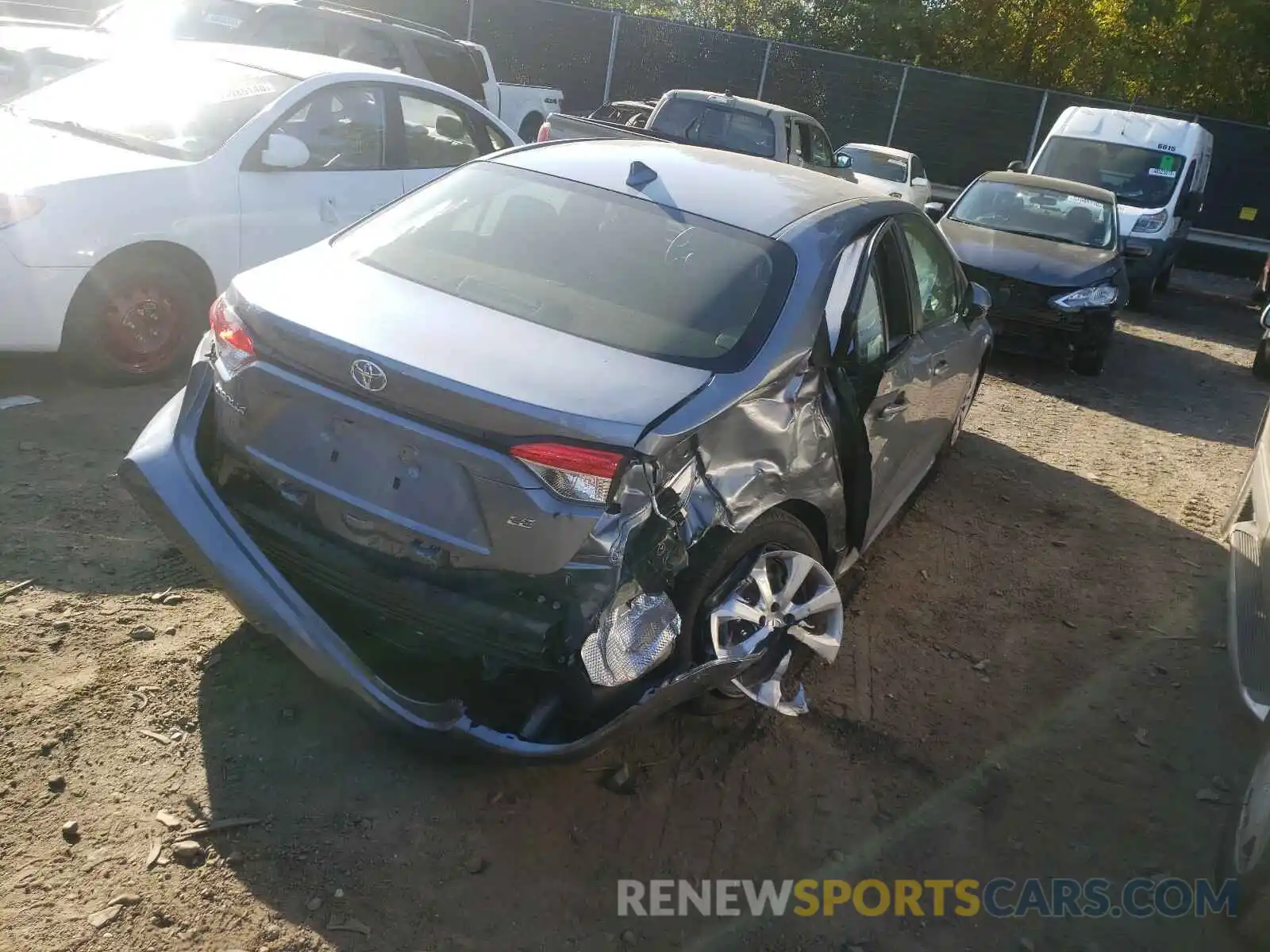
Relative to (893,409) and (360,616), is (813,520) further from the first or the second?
(360,616)

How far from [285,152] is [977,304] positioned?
→ 375 centimetres

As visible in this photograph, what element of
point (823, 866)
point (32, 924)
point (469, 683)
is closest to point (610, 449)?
point (469, 683)

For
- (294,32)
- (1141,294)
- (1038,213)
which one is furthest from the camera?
(1141,294)

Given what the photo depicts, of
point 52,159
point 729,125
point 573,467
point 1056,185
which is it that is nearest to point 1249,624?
point 573,467

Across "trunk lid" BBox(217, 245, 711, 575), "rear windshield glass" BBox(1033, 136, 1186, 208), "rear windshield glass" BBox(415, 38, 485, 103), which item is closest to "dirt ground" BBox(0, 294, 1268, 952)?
"trunk lid" BBox(217, 245, 711, 575)

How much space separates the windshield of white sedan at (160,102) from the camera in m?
5.66

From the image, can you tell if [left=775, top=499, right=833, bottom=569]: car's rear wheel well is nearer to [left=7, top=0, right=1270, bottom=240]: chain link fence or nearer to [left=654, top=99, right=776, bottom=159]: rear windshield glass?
[left=654, top=99, right=776, bottom=159]: rear windshield glass

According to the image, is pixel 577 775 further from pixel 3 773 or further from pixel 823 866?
pixel 3 773

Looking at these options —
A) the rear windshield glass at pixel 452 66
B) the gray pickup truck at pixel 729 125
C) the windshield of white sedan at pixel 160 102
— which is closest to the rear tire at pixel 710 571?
the windshield of white sedan at pixel 160 102

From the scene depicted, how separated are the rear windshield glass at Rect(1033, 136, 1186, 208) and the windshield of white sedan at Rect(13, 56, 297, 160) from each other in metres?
11.1

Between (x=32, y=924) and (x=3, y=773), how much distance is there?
22.6 inches

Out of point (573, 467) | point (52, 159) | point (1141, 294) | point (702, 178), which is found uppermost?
point (702, 178)

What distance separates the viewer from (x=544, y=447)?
8.68 ft

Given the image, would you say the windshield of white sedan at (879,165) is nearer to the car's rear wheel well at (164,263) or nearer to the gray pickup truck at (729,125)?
the gray pickup truck at (729,125)
